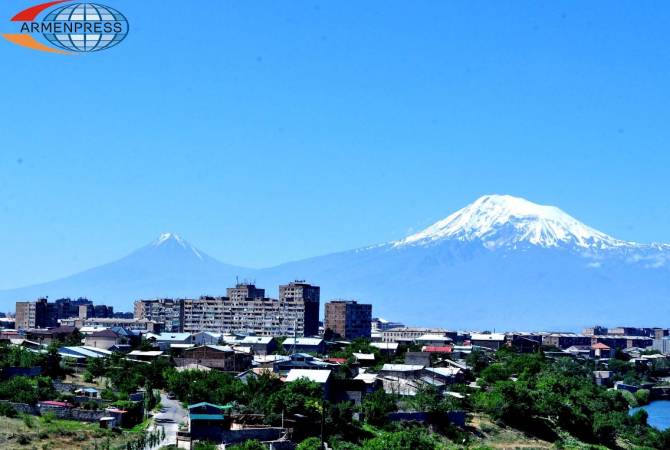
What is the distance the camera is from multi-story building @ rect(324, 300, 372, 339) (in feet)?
484

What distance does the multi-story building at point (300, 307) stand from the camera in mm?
130875

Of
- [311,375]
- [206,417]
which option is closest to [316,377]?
[311,375]

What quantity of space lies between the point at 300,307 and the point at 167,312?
2303 centimetres

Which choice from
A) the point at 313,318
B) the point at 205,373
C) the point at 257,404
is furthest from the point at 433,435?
the point at 313,318

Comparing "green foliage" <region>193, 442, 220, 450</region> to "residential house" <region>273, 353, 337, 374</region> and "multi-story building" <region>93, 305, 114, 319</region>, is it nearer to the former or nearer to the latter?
"residential house" <region>273, 353, 337, 374</region>

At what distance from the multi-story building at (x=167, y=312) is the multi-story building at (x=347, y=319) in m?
20.1

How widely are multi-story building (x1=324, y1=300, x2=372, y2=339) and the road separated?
92.3 metres

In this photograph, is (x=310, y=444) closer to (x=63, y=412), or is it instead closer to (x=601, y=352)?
(x=63, y=412)

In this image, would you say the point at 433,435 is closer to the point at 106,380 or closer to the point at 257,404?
the point at 257,404

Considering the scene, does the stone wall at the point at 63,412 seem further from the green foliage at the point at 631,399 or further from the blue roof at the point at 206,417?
the green foliage at the point at 631,399

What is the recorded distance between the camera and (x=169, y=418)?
162 ft

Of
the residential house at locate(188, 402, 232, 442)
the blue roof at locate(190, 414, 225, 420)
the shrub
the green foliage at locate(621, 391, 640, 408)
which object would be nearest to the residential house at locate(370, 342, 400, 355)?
the green foliage at locate(621, 391, 640, 408)

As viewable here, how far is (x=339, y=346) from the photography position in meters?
103

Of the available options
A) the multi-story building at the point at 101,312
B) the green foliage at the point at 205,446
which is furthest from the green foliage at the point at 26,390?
the multi-story building at the point at 101,312
